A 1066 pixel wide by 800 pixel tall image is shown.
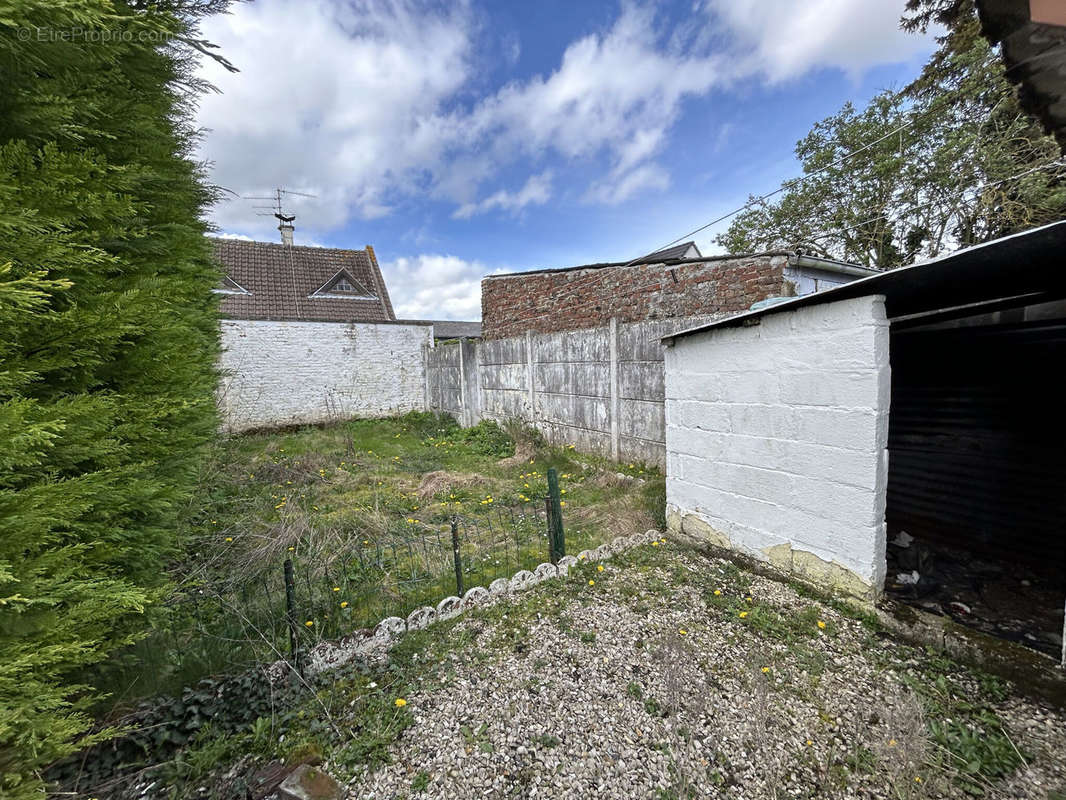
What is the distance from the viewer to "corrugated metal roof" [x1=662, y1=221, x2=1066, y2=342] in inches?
76.1

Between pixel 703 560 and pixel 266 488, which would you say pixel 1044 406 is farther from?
pixel 266 488

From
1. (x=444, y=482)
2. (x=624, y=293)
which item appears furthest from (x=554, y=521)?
(x=624, y=293)

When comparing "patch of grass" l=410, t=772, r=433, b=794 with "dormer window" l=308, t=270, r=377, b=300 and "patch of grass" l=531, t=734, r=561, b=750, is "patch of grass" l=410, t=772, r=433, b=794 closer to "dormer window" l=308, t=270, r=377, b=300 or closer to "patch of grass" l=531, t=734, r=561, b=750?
"patch of grass" l=531, t=734, r=561, b=750

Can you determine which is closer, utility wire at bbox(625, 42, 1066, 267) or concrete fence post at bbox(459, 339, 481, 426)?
utility wire at bbox(625, 42, 1066, 267)

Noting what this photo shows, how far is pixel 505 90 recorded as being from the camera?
29.1 ft

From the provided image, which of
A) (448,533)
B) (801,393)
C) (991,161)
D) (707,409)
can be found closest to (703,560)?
(707,409)

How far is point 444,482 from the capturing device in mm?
5891

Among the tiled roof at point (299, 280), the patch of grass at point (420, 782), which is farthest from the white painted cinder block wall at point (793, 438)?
the tiled roof at point (299, 280)

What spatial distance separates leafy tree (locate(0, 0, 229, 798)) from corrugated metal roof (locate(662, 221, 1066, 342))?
3655 millimetres

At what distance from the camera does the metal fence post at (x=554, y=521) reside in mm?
3594

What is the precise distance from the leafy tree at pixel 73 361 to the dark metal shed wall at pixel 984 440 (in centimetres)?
544

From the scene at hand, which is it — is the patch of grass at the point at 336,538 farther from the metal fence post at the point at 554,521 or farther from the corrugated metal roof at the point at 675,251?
the corrugated metal roof at the point at 675,251

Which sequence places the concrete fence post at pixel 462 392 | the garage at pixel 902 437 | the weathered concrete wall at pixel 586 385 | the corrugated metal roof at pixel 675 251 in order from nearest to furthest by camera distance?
1. the garage at pixel 902 437
2. the weathered concrete wall at pixel 586 385
3. the concrete fence post at pixel 462 392
4. the corrugated metal roof at pixel 675 251

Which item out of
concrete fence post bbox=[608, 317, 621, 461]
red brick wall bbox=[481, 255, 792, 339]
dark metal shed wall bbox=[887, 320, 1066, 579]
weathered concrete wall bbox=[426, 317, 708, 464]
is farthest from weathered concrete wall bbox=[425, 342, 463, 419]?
dark metal shed wall bbox=[887, 320, 1066, 579]
